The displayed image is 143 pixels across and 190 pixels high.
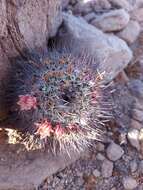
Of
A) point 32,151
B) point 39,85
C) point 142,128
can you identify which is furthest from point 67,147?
point 142,128

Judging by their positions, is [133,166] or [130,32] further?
[130,32]

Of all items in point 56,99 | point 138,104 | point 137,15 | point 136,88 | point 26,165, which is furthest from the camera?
point 137,15

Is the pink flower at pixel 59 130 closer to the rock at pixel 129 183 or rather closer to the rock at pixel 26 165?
the rock at pixel 26 165

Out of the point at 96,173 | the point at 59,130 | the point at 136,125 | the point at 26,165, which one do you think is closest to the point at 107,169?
the point at 96,173

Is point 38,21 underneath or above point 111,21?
above

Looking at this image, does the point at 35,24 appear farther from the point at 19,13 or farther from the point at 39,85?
the point at 39,85

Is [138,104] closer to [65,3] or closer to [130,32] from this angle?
[130,32]

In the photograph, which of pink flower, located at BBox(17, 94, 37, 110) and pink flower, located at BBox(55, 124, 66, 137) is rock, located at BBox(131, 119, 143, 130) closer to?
pink flower, located at BBox(55, 124, 66, 137)

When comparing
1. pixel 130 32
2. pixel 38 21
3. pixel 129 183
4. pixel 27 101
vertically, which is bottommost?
pixel 129 183
